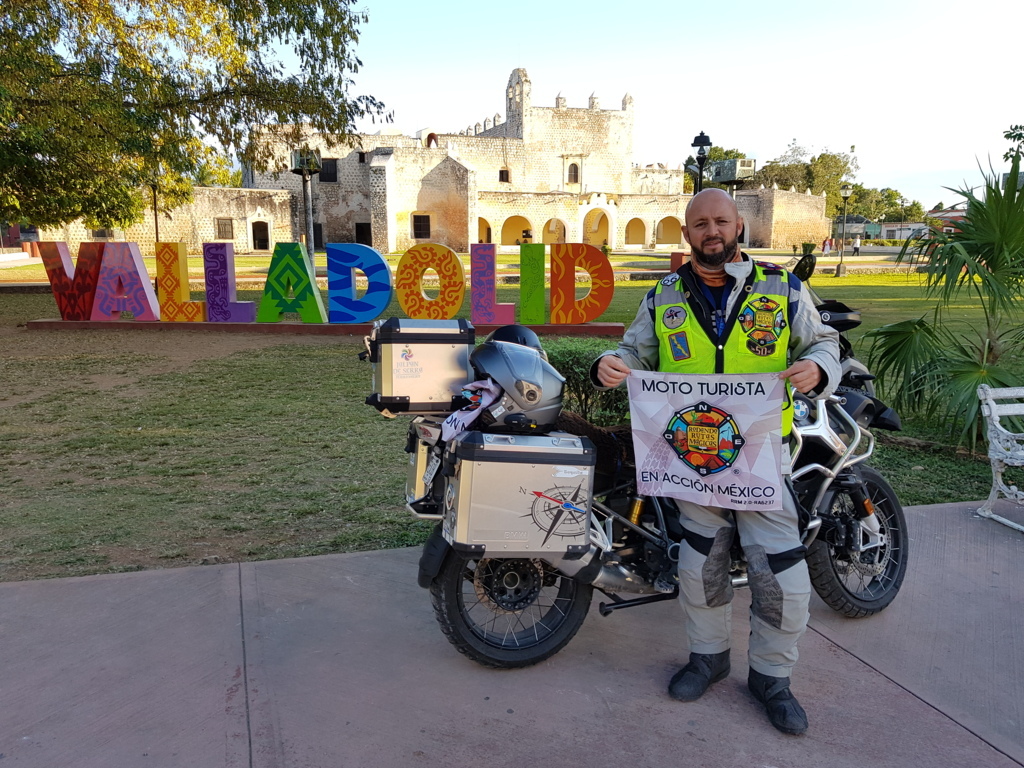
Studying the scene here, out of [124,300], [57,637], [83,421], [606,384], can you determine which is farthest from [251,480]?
[124,300]

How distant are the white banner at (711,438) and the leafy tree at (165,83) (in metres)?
10.6

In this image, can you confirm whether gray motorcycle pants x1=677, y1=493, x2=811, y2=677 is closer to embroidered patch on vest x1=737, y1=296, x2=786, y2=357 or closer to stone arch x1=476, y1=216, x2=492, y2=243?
embroidered patch on vest x1=737, y1=296, x2=786, y2=357

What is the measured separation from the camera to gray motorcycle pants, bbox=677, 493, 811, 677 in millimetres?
2785

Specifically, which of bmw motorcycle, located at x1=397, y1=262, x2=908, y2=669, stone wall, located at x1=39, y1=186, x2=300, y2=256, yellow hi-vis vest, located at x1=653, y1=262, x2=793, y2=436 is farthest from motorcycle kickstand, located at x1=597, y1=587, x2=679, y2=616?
stone wall, located at x1=39, y1=186, x2=300, y2=256

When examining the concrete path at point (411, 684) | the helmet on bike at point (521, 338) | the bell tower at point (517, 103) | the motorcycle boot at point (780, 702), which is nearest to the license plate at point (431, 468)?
the helmet on bike at point (521, 338)

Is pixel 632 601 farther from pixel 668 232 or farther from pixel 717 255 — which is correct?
pixel 668 232

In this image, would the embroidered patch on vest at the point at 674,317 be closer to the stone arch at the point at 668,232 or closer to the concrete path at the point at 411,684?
the concrete path at the point at 411,684

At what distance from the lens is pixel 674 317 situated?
286 centimetres

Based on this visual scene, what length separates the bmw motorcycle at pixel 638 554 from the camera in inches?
116

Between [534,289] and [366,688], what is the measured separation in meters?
10.7

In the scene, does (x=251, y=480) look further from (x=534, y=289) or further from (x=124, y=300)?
(x=124, y=300)

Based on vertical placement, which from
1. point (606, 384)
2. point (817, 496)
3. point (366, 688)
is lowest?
point (366, 688)

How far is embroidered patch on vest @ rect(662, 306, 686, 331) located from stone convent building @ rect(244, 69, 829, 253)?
39288 mm

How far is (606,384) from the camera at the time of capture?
110 inches
